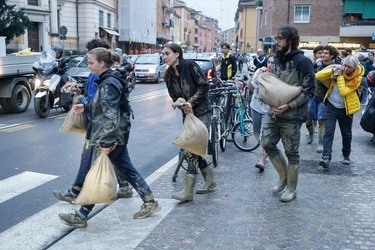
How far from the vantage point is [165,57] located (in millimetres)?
5027

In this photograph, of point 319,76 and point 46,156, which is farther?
point 46,156

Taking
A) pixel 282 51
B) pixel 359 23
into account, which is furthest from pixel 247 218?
pixel 359 23

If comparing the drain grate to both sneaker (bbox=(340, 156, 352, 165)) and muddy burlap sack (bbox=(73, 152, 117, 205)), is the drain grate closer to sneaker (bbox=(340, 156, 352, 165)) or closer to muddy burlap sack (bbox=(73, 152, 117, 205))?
sneaker (bbox=(340, 156, 352, 165))

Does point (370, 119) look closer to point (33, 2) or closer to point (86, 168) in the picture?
point (86, 168)

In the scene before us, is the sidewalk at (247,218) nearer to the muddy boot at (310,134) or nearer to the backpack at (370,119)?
the muddy boot at (310,134)

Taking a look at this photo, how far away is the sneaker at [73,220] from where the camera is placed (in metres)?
4.40

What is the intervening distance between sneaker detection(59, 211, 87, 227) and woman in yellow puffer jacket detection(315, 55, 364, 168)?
3709mm

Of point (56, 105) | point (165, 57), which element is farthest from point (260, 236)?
point (56, 105)

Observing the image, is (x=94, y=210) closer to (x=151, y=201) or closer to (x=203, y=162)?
(x=151, y=201)

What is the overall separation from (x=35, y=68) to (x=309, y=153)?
786cm

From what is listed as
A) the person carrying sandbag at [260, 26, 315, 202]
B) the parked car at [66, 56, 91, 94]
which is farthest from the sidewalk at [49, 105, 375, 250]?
the parked car at [66, 56, 91, 94]

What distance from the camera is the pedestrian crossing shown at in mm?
4062

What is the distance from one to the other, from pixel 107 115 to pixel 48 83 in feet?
27.4

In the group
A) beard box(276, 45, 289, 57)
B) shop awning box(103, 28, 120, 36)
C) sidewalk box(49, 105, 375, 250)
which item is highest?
shop awning box(103, 28, 120, 36)
